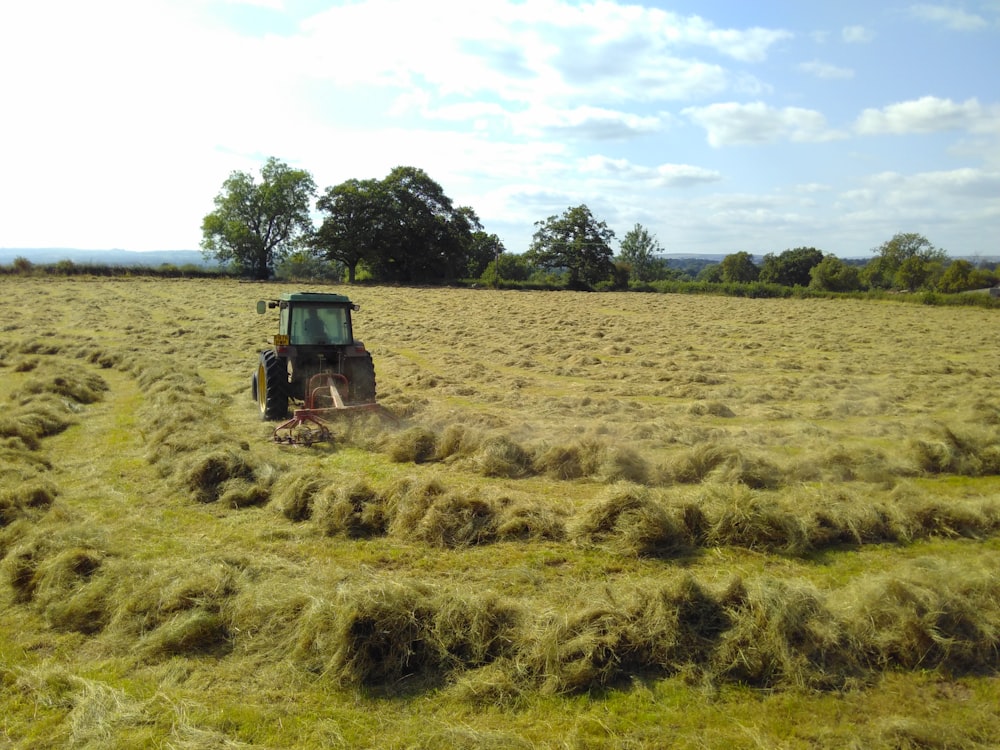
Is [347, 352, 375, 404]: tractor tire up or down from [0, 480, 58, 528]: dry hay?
up

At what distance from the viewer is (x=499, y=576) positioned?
4.76 meters

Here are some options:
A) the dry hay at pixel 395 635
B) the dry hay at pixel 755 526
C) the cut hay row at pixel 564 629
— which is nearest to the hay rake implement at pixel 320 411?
the cut hay row at pixel 564 629

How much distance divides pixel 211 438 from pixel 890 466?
7.74 meters

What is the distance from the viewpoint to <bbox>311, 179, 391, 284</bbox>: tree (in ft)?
168

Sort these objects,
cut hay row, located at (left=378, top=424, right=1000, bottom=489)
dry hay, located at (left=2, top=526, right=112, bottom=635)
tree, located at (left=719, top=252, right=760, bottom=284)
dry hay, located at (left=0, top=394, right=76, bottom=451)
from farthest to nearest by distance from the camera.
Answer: tree, located at (left=719, top=252, right=760, bottom=284) → dry hay, located at (left=0, top=394, right=76, bottom=451) → cut hay row, located at (left=378, top=424, right=1000, bottom=489) → dry hay, located at (left=2, top=526, right=112, bottom=635)

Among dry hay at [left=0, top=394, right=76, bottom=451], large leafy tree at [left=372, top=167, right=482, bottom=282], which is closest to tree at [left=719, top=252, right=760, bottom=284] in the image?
large leafy tree at [left=372, top=167, right=482, bottom=282]

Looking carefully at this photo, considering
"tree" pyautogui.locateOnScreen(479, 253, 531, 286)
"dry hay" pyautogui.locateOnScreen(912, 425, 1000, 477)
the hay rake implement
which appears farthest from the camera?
"tree" pyautogui.locateOnScreen(479, 253, 531, 286)

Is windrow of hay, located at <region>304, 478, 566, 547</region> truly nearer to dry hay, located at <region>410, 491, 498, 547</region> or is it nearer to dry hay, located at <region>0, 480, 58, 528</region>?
dry hay, located at <region>410, 491, 498, 547</region>

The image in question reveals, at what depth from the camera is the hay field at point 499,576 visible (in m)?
3.34

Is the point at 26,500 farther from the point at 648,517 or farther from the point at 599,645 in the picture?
the point at 648,517

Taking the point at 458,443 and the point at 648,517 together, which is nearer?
the point at 648,517

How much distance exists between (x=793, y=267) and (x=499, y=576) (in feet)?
287

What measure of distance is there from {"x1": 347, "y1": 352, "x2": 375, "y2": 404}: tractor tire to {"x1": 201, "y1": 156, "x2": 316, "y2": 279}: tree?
167ft

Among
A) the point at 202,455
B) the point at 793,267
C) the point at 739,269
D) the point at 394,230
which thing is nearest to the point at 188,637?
the point at 202,455
